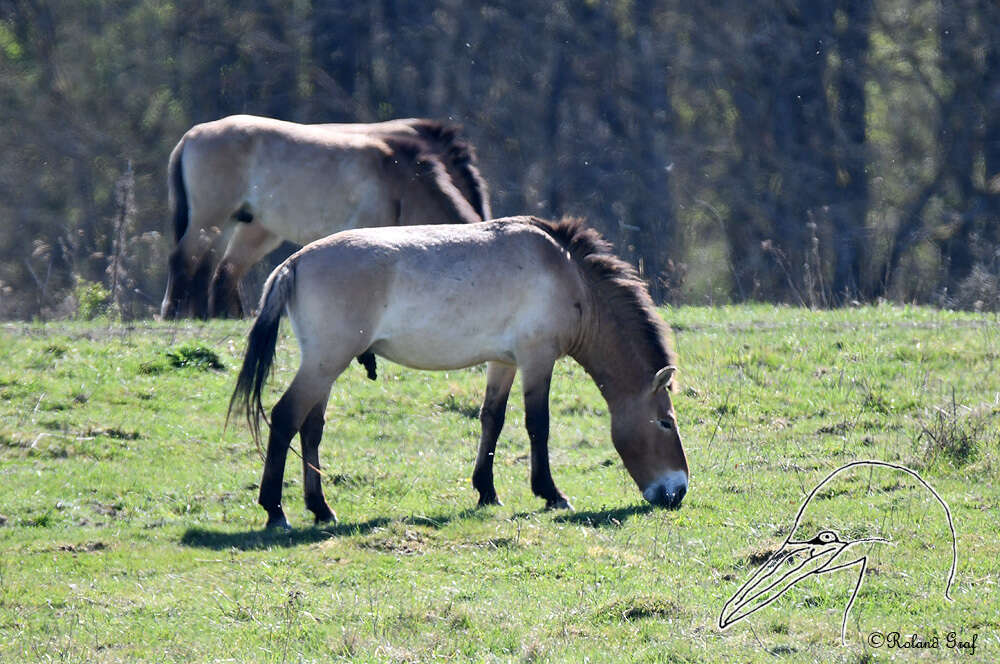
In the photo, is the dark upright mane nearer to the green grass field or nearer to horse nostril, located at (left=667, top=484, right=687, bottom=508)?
horse nostril, located at (left=667, top=484, right=687, bottom=508)

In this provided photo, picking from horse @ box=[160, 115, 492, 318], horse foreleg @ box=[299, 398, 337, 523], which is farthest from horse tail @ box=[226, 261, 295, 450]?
horse @ box=[160, 115, 492, 318]

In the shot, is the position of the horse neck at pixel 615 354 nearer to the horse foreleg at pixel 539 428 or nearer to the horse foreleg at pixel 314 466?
the horse foreleg at pixel 539 428

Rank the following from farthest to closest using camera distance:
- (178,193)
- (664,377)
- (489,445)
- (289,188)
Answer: (178,193), (289,188), (489,445), (664,377)

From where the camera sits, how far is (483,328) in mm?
8016

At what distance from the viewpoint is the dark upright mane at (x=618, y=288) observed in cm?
826

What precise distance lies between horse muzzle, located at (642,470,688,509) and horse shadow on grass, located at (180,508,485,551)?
1031 millimetres

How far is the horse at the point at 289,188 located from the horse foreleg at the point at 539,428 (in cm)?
331

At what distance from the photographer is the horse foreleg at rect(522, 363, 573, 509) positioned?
8023 mm

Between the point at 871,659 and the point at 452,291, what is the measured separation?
352 cm

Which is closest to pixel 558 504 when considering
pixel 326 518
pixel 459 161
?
pixel 326 518

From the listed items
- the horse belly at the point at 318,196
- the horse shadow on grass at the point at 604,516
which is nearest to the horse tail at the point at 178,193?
the horse belly at the point at 318,196

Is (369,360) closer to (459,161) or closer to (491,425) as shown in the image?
(491,425)

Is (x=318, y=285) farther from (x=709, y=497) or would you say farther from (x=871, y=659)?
(x=871, y=659)
